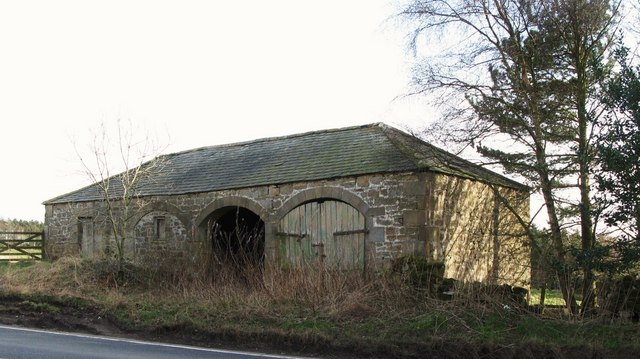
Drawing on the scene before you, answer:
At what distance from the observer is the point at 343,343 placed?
31.4 ft

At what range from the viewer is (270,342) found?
10109 millimetres

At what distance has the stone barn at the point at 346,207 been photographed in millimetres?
14453

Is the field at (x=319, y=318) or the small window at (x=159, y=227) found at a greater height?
the small window at (x=159, y=227)

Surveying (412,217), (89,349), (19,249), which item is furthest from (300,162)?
(19,249)

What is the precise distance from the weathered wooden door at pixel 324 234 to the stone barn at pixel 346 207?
0.03m

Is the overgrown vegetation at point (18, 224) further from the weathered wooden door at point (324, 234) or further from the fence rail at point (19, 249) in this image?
the weathered wooden door at point (324, 234)

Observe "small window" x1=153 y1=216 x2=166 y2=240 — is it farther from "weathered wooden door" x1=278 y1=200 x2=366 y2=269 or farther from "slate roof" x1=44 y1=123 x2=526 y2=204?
"weathered wooden door" x1=278 y1=200 x2=366 y2=269

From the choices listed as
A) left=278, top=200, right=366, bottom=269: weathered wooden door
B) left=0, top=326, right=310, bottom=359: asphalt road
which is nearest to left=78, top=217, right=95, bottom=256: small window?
left=278, top=200, right=366, bottom=269: weathered wooden door

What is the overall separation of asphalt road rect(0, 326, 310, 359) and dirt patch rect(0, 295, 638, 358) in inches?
22.4

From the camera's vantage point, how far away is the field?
29.8ft

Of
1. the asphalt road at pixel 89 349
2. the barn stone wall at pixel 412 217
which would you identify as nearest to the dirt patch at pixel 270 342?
the asphalt road at pixel 89 349

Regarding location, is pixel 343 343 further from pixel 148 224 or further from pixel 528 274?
pixel 148 224

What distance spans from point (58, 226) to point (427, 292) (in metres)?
16.5

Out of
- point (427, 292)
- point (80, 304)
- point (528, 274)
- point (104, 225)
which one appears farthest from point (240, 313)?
point (104, 225)
